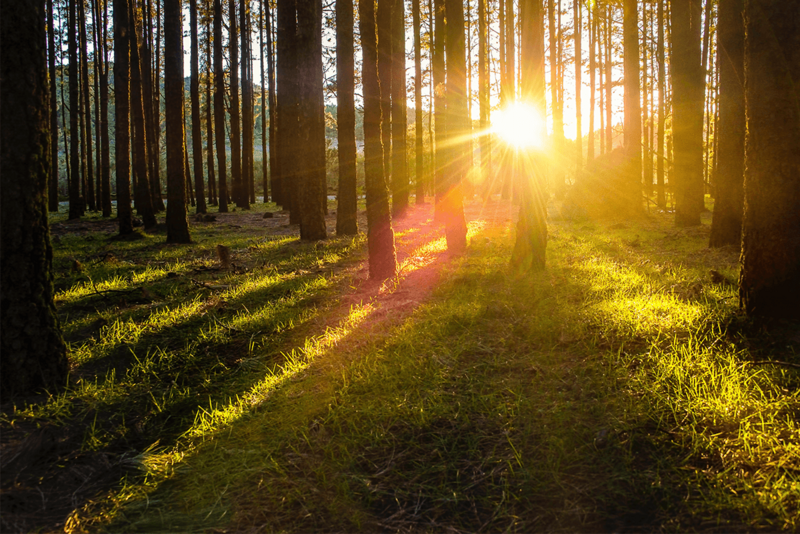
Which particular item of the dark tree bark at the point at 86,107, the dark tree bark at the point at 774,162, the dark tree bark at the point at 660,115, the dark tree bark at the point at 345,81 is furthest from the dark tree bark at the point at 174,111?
the dark tree bark at the point at 660,115

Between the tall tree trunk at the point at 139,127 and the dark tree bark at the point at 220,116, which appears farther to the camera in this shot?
the dark tree bark at the point at 220,116

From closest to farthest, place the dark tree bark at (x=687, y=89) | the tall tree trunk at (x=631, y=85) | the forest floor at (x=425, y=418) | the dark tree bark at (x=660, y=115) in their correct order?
the forest floor at (x=425, y=418), the dark tree bark at (x=687, y=89), the tall tree trunk at (x=631, y=85), the dark tree bark at (x=660, y=115)

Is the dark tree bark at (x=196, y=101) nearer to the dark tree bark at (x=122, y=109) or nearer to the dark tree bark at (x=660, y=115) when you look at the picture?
the dark tree bark at (x=122, y=109)

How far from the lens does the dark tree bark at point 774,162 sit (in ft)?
12.3

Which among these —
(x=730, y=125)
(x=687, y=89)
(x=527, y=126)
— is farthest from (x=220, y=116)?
(x=730, y=125)

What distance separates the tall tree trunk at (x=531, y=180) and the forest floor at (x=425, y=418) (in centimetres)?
112

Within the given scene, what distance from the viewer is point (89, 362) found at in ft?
13.7

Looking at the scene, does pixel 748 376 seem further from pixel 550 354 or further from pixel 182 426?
pixel 182 426

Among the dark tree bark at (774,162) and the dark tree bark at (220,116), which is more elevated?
the dark tree bark at (220,116)

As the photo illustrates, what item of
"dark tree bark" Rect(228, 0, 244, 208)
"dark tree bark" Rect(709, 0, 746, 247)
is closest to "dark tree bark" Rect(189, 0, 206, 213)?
"dark tree bark" Rect(228, 0, 244, 208)

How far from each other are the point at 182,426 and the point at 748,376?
3.83 meters

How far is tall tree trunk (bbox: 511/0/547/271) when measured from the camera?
6617 mm

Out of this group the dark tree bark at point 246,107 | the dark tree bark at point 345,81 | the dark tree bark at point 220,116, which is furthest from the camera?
the dark tree bark at point 246,107

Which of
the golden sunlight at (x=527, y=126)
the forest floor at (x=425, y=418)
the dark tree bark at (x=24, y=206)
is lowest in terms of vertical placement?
the forest floor at (x=425, y=418)
